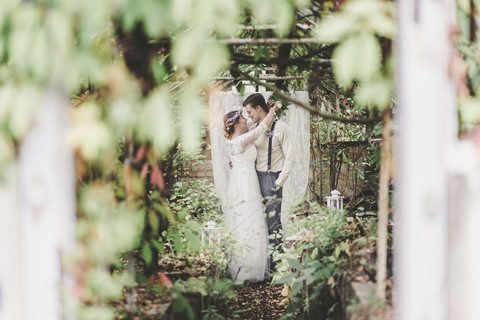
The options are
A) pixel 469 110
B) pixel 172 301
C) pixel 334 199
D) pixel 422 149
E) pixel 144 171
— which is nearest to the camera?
pixel 422 149

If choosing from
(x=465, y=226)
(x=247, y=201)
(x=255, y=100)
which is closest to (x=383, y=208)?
(x=465, y=226)

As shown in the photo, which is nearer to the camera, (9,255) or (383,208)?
(9,255)

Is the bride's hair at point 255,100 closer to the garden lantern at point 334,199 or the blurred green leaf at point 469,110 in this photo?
the garden lantern at point 334,199

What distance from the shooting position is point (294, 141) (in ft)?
16.0

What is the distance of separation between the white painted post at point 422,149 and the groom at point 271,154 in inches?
135

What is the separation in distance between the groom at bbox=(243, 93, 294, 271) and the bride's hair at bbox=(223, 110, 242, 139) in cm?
13

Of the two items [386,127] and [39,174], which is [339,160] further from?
[39,174]

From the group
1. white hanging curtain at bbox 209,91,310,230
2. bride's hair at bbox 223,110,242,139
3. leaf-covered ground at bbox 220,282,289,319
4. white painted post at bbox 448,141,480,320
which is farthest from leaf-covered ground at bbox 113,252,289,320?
bride's hair at bbox 223,110,242,139

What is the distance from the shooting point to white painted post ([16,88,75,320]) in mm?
1148

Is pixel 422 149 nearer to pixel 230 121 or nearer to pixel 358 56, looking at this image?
pixel 358 56

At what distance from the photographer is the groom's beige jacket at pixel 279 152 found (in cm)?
460

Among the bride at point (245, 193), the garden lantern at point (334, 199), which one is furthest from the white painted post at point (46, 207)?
the garden lantern at point (334, 199)

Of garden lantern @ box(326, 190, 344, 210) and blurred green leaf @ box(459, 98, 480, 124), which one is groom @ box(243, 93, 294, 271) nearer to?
garden lantern @ box(326, 190, 344, 210)

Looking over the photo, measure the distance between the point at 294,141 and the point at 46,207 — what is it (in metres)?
3.92
